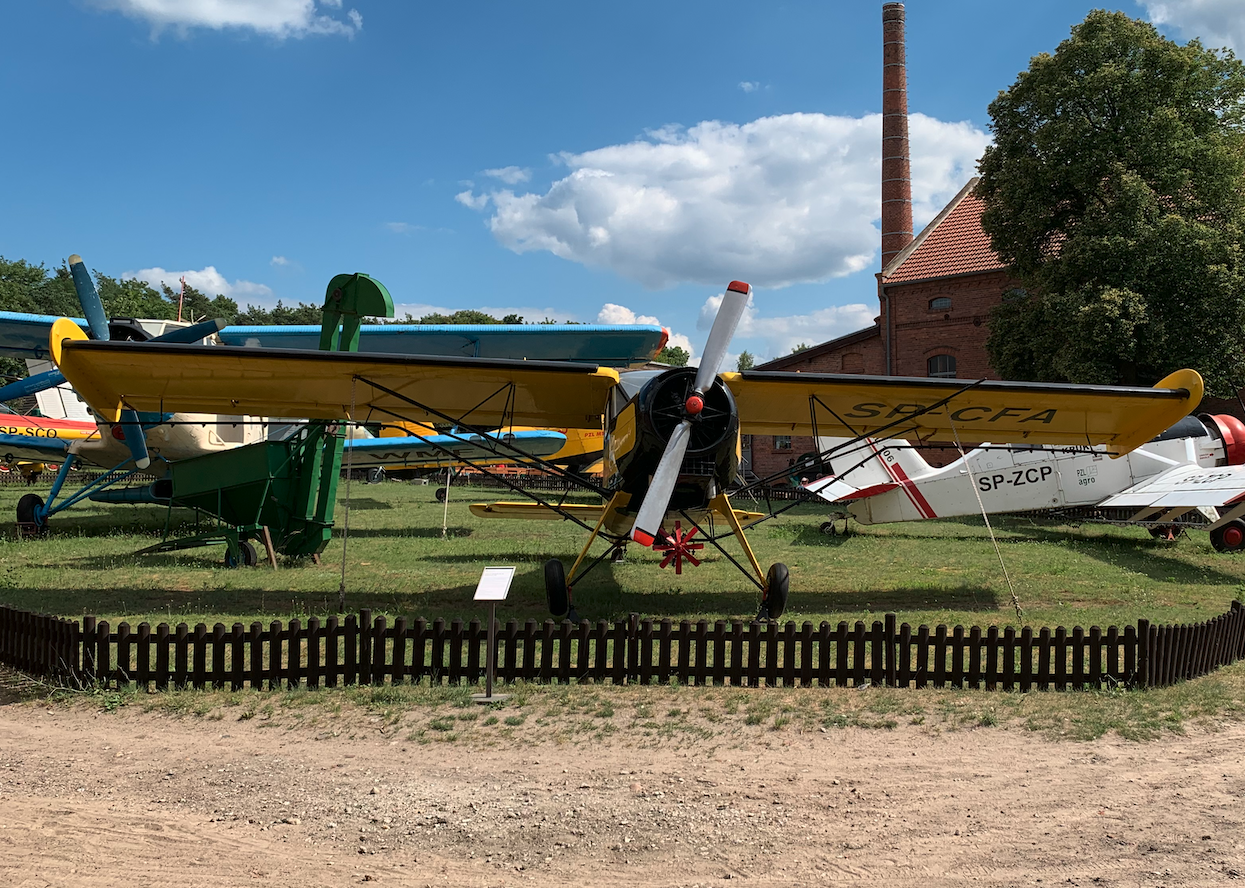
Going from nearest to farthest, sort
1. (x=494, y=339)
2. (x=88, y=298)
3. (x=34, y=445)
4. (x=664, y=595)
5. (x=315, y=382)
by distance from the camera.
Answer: (x=315, y=382)
(x=664, y=595)
(x=88, y=298)
(x=34, y=445)
(x=494, y=339)

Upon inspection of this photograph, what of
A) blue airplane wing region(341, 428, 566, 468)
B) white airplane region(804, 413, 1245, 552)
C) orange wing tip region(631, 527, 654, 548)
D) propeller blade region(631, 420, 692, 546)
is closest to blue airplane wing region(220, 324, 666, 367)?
blue airplane wing region(341, 428, 566, 468)

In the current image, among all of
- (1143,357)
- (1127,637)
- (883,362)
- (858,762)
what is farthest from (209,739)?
(883,362)

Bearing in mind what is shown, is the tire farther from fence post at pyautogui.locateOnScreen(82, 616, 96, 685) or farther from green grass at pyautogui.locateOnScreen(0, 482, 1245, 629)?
fence post at pyautogui.locateOnScreen(82, 616, 96, 685)

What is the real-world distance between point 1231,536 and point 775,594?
11.2m

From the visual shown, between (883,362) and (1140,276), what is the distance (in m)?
12.7

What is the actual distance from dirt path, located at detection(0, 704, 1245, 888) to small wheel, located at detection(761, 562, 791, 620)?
338 cm

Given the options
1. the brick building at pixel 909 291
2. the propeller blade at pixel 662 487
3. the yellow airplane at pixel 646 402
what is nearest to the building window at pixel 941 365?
the brick building at pixel 909 291

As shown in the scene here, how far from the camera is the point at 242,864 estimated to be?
151 inches

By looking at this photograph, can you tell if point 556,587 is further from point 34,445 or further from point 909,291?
point 909,291

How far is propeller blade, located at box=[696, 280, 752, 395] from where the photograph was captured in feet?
27.2

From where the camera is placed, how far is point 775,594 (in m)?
9.27

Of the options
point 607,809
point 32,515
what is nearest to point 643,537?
point 607,809

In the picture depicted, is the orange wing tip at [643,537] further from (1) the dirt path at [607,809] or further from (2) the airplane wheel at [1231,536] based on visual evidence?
(2) the airplane wheel at [1231,536]

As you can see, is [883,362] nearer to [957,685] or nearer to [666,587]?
[666,587]
